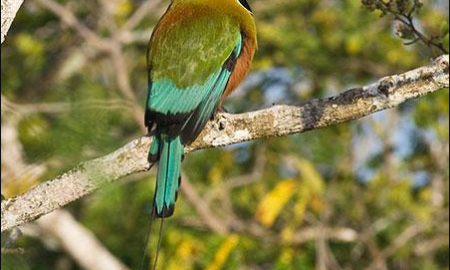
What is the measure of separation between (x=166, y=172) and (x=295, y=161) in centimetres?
265

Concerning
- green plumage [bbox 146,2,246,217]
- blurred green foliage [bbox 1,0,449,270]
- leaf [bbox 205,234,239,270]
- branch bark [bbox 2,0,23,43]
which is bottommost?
blurred green foliage [bbox 1,0,449,270]

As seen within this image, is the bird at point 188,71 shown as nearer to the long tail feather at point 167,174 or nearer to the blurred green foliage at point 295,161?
the long tail feather at point 167,174

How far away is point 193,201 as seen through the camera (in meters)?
5.54

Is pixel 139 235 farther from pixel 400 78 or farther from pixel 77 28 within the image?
pixel 400 78

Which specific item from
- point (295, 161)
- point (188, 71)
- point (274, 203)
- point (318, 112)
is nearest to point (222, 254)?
point (188, 71)

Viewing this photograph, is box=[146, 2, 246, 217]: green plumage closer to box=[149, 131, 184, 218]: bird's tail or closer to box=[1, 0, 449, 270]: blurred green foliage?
box=[149, 131, 184, 218]: bird's tail

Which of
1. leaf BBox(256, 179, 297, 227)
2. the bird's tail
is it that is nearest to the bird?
the bird's tail

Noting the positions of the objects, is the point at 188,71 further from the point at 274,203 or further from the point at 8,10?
the point at 274,203

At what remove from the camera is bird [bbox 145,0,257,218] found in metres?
3.47

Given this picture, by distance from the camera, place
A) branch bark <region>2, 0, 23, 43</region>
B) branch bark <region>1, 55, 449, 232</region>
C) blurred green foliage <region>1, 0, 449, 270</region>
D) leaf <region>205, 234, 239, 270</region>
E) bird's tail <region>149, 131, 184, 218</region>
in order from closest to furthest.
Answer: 1. branch bark <region>2, 0, 23, 43</region>
2. branch bark <region>1, 55, 449, 232</region>
3. bird's tail <region>149, 131, 184, 218</region>
4. leaf <region>205, 234, 239, 270</region>
5. blurred green foliage <region>1, 0, 449, 270</region>

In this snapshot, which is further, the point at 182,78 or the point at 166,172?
the point at 182,78

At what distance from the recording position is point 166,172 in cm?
347

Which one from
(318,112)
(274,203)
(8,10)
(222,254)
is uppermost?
(8,10)

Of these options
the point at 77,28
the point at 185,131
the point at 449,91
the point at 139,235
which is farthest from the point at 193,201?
the point at 185,131
